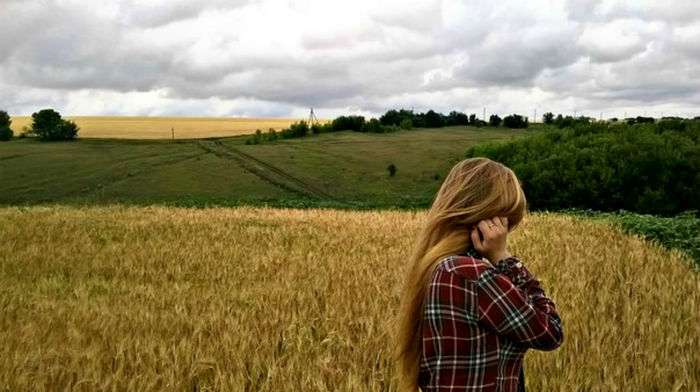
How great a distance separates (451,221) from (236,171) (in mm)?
44010

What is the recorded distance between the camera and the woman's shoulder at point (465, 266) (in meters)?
2.51

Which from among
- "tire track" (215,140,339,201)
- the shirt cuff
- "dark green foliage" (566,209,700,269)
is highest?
the shirt cuff

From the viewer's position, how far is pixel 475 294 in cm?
250

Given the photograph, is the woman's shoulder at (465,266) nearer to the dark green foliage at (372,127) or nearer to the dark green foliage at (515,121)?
the dark green foliage at (372,127)

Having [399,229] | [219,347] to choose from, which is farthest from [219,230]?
[219,347]

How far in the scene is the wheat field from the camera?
4.82 meters

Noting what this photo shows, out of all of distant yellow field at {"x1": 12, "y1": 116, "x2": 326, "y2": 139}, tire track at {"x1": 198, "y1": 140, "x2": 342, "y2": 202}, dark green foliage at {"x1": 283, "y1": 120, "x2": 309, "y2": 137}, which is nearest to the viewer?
tire track at {"x1": 198, "y1": 140, "x2": 342, "y2": 202}

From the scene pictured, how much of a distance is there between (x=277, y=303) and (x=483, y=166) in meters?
4.92

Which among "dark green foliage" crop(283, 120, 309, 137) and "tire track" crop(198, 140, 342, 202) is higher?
"dark green foliage" crop(283, 120, 309, 137)

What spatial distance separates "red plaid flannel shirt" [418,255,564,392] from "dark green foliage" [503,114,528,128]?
78478mm

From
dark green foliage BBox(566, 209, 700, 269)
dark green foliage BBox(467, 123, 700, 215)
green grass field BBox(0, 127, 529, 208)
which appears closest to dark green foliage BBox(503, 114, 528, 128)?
green grass field BBox(0, 127, 529, 208)

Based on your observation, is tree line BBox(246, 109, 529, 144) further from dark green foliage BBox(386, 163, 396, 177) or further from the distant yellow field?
dark green foliage BBox(386, 163, 396, 177)

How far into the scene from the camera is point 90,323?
6.45 metres

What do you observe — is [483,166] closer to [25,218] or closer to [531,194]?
[25,218]
